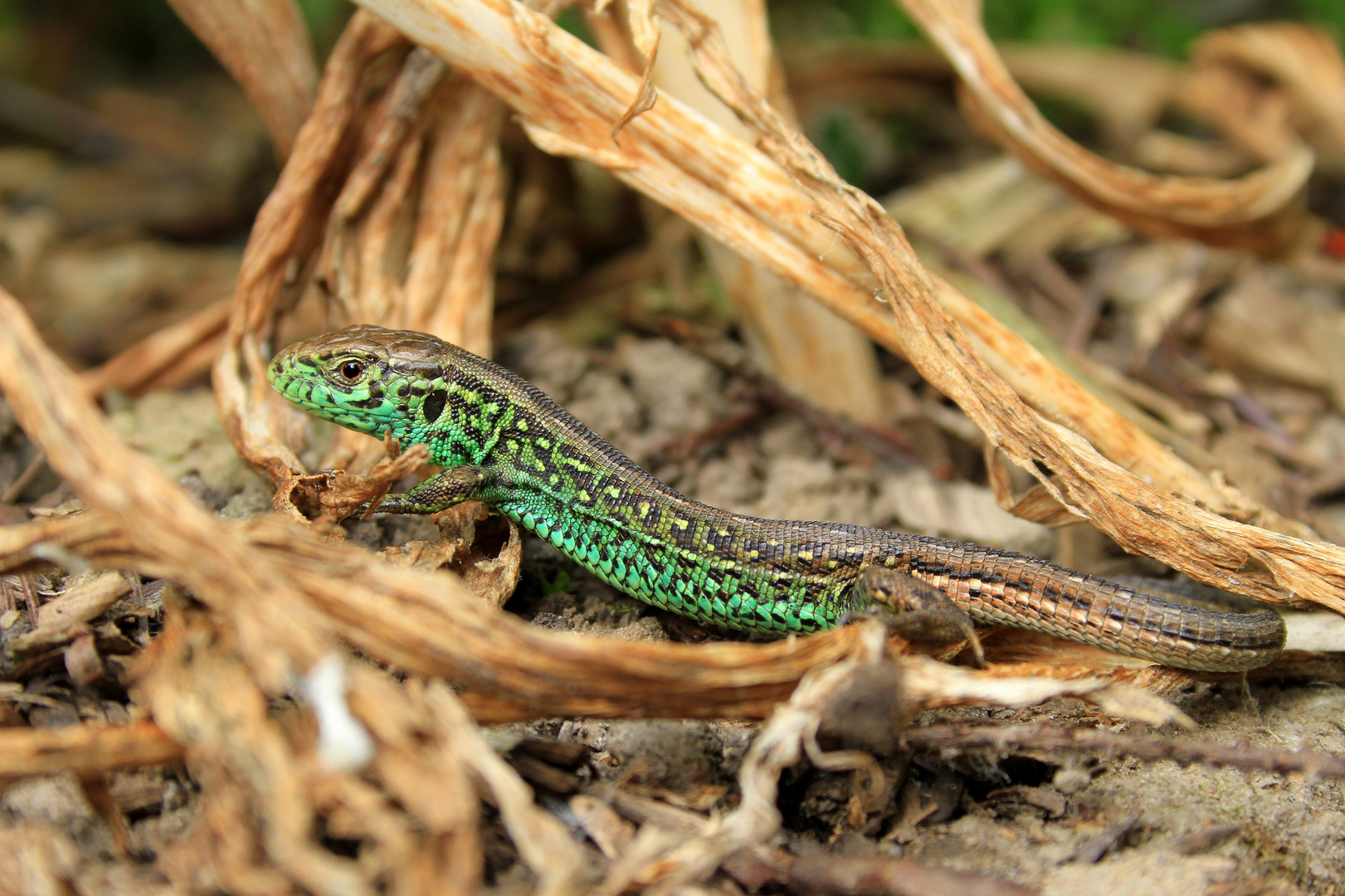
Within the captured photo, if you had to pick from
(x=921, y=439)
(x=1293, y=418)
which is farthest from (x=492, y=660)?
(x=1293, y=418)

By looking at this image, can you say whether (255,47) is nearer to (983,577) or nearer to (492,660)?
(492,660)

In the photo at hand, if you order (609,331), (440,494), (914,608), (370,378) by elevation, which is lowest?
(914,608)

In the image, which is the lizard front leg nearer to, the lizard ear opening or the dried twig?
the lizard ear opening

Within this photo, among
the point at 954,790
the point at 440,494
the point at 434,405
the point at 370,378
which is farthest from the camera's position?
the point at 434,405

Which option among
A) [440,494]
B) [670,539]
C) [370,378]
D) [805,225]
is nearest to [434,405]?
[370,378]

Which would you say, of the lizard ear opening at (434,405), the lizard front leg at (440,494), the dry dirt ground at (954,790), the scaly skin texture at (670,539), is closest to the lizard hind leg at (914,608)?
the scaly skin texture at (670,539)

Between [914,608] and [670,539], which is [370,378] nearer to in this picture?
[670,539]

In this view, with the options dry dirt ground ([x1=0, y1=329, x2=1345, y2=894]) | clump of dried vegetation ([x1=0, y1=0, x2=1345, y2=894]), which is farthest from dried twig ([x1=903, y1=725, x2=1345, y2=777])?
dry dirt ground ([x1=0, y1=329, x2=1345, y2=894])
